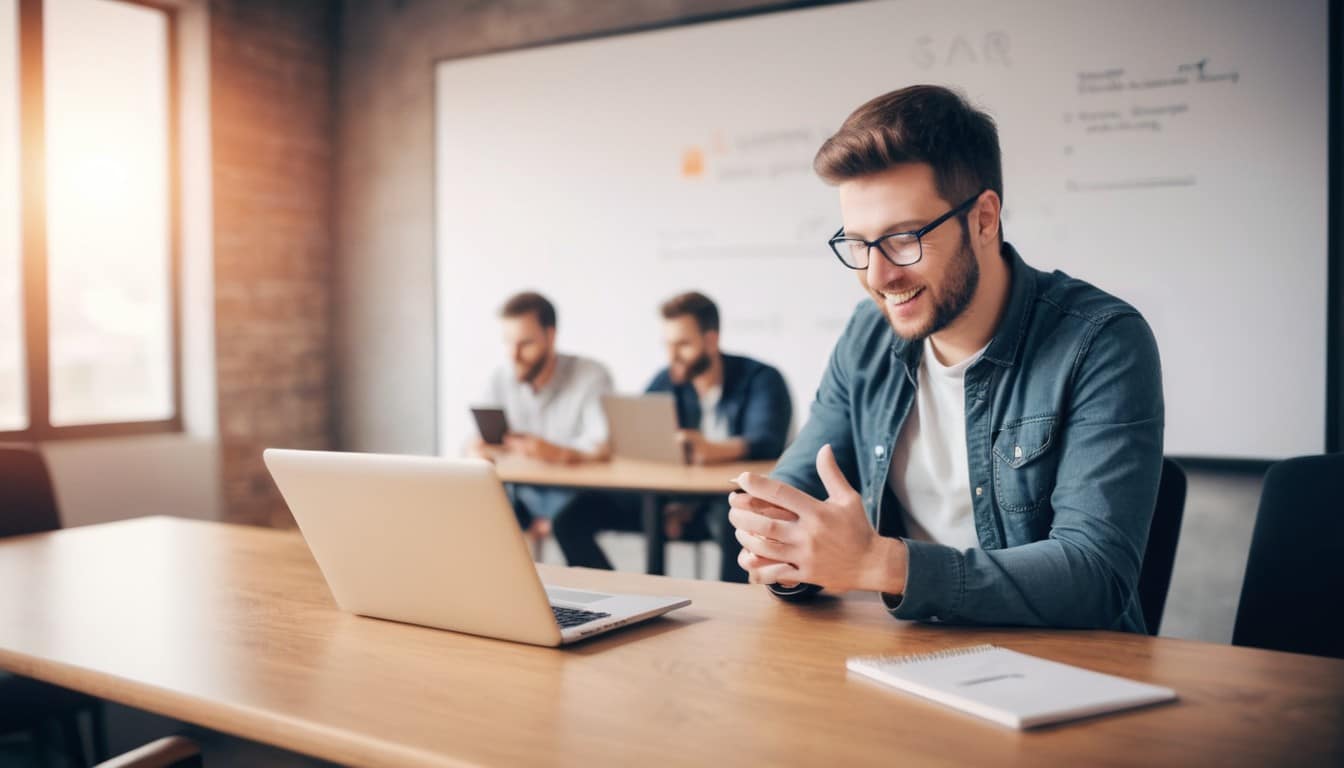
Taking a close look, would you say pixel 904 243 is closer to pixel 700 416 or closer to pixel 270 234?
pixel 700 416

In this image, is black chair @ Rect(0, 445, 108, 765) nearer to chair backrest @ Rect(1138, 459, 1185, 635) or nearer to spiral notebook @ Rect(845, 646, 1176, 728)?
spiral notebook @ Rect(845, 646, 1176, 728)

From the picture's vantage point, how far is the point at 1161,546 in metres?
1.56

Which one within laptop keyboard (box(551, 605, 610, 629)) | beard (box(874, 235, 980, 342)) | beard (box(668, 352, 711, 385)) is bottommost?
laptop keyboard (box(551, 605, 610, 629))

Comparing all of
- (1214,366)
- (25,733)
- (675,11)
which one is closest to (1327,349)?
(1214,366)

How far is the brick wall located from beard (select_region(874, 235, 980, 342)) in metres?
3.75

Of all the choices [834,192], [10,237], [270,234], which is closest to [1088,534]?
[834,192]

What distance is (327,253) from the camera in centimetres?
517

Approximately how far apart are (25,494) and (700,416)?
2.08 meters

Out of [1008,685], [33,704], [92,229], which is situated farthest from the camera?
[92,229]

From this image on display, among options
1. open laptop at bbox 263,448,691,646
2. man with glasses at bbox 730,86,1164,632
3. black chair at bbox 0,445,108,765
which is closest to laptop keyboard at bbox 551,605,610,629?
open laptop at bbox 263,448,691,646

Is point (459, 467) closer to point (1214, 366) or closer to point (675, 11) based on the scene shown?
point (1214, 366)

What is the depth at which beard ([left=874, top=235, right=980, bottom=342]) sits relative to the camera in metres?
1.57

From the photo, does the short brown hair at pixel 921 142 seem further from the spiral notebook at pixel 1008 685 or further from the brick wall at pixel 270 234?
the brick wall at pixel 270 234

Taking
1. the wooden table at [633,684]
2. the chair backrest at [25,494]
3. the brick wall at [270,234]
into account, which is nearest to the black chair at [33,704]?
the chair backrest at [25,494]
